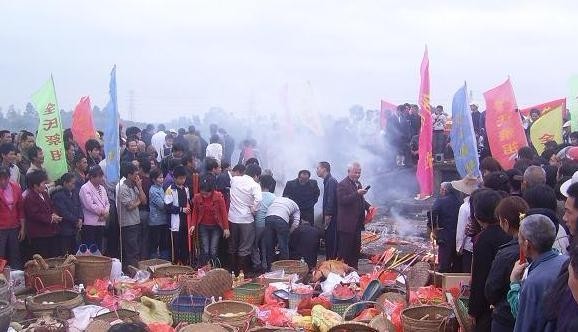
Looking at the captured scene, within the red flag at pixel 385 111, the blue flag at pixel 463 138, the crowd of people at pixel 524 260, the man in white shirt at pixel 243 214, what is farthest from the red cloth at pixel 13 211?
the red flag at pixel 385 111

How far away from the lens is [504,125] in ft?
35.1

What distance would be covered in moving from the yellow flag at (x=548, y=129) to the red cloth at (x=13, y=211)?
9922 millimetres

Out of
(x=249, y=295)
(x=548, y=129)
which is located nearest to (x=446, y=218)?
(x=249, y=295)

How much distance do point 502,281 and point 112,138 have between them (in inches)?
252

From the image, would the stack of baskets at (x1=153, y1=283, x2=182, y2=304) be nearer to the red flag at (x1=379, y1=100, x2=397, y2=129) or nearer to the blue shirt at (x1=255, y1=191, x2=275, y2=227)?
the blue shirt at (x1=255, y1=191, x2=275, y2=227)

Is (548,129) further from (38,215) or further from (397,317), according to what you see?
(38,215)

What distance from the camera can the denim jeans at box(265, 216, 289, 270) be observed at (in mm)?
9617

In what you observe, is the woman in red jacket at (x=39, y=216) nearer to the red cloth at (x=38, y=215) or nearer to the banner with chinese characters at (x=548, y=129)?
the red cloth at (x=38, y=215)

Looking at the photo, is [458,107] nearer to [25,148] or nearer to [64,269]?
[64,269]

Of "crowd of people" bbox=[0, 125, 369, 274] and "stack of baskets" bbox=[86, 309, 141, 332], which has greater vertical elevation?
"crowd of people" bbox=[0, 125, 369, 274]

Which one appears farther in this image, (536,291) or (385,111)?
(385,111)

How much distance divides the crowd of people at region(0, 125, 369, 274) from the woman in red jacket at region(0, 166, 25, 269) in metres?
0.02

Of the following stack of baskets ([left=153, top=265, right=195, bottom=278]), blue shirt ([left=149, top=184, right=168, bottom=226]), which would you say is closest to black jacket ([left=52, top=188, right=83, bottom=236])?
blue shirt ([left=149, top=184, right=168, bottom=226])

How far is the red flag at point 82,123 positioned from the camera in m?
11.6
